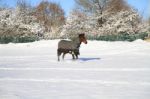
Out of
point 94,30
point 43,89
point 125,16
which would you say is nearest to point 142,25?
point 125,16

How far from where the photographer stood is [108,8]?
58312 millimetres

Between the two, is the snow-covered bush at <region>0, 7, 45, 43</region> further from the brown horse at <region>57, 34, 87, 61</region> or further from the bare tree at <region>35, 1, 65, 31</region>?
the bare tree at <region>35, 1, 65, 31</region>

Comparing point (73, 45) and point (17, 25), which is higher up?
point (17, 25)

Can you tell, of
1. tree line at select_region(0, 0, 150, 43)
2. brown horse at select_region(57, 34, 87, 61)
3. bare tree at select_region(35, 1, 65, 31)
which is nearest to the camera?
brown horse at select_region(57, 34, 87, 61)

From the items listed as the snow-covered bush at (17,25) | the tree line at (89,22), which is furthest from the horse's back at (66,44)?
the snow-covered bush at (17,25)

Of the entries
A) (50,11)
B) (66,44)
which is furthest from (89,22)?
(50,11)

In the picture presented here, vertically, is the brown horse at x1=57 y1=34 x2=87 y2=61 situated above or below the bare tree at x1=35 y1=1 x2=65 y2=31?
below

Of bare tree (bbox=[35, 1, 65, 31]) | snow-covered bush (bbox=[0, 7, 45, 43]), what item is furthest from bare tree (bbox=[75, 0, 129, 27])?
bare tree (bbox=[35, 1, 65, 31])

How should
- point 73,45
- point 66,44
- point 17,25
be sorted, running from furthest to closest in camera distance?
1. point 17,25
2. point 66,44
3. point 73,45

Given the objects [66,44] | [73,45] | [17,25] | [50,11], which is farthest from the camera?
[50,11]

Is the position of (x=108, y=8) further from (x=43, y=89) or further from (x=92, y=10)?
(x=43, y=89)

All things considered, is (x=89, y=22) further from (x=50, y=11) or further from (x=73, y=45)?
(x=50, y=11)

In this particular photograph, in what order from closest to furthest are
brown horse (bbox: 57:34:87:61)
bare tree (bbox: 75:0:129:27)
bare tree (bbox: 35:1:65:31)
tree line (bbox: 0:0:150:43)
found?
1. brown horse (bbox: 57:34:87:61)
2. tree line (bbox: 0:0:150:43)
3. bare tree (bbox: 75:0:129:27)
4. bare tree (bbox: 35:1:65:31)

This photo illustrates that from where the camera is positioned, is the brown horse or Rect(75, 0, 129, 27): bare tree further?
Rect(75, 0, 129, 27): bare tree
